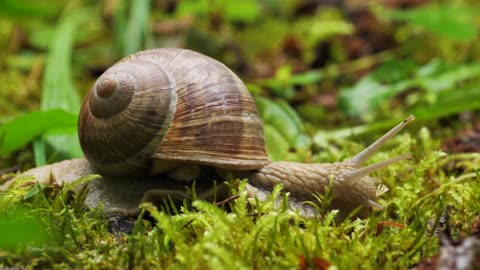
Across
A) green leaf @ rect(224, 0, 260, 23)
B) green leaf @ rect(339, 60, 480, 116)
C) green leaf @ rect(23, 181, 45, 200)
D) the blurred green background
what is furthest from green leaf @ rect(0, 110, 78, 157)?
green leaf @ rect(224, 0, 260, 23)

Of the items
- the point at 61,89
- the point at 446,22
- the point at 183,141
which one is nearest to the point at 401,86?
the point at 446,22

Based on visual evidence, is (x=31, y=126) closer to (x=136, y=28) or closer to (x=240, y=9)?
(x=136, y=28)

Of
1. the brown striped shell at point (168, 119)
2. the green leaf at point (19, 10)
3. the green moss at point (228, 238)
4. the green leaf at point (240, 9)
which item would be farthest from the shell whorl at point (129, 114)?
the green leaf at point (240, 9)

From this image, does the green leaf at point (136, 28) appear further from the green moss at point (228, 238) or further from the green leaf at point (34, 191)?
the green moss at point (228, 238)

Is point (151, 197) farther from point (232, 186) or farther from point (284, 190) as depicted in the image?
point (284, 190)

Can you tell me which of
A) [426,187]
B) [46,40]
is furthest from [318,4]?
[426,187]

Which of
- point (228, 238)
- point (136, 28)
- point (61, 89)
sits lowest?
point (228, 238)

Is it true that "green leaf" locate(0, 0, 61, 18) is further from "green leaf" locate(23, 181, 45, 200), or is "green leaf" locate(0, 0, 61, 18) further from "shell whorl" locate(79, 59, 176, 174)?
"green leaf" locate(23, 181, 45, 200)
